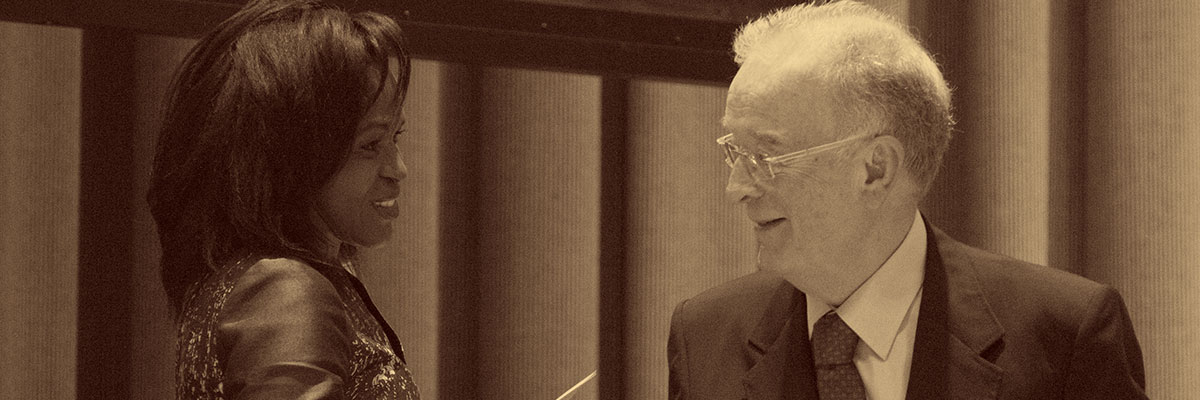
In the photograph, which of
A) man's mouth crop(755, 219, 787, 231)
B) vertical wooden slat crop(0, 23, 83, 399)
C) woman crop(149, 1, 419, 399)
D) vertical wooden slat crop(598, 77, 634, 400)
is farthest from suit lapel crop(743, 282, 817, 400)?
vertical wooden slat crop(0, 23, 83, 399)

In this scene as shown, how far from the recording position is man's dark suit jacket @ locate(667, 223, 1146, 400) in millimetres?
1442

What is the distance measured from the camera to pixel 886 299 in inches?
60.1

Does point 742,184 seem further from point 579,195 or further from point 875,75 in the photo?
point 579,195

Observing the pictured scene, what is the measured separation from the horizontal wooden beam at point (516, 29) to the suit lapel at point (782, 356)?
2.49ft

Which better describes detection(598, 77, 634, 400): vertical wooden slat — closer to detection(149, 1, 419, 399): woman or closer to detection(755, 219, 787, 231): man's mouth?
detection(755, 219, 787, 231): man's mouth

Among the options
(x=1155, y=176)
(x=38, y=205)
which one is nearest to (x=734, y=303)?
(x=38, y=205)

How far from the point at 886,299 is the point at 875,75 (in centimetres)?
26

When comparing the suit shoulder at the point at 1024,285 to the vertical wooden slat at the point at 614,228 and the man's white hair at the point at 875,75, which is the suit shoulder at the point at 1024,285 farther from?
the vertical wooden slat at the point at 614,228

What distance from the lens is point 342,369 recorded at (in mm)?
1231

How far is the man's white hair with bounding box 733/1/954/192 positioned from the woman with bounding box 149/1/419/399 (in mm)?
465

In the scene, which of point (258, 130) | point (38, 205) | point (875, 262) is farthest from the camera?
point (38, 205)

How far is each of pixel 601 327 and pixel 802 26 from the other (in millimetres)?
1256

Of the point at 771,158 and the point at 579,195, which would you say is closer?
the point at 771,158

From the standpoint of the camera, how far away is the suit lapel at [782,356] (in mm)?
1536
